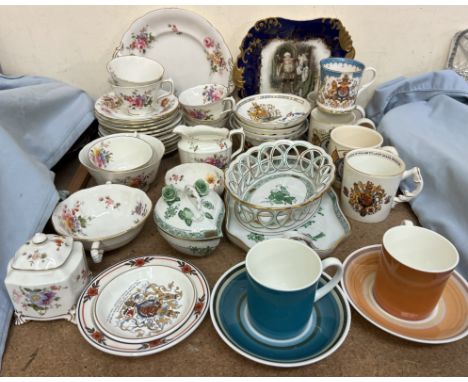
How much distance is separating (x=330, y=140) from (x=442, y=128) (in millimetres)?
240

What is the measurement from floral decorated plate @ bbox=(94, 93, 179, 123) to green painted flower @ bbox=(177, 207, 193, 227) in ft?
1.03

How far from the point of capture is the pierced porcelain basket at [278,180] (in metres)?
0.65

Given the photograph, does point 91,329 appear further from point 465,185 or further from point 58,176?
point 465,185

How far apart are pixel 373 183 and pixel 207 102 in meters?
0.42

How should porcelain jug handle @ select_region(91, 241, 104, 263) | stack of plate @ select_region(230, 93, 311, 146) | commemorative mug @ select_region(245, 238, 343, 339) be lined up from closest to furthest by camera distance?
commemorative mug @ select_region(245, 238, 343, 339) → porcelain jug handle @ select_region(91, 241, 104, 263) → stack of plate @ select_region(230, 93, 311, 146)

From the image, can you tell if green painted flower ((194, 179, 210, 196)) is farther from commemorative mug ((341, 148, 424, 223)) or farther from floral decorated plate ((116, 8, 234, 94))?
floral decorated plate ((116, 8, 234, 94))

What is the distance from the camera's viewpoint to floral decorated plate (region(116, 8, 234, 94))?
2.97 ft

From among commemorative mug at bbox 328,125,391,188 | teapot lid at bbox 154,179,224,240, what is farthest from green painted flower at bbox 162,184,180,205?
commemorative mug at bbox 328,125,391,188

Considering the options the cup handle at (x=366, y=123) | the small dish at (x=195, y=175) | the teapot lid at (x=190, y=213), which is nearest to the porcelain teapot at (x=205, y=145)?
the small dish at (x=195, y=175)

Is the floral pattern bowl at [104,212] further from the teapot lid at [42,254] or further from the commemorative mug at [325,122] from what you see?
the commemorative mug at [325,122]

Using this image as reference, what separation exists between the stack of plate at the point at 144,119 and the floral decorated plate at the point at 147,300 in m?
0.33

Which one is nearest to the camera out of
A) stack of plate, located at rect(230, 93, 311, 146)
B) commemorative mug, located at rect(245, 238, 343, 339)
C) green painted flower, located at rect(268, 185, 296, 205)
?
commemorative mug, located at rect(245, 238, 343, 339)

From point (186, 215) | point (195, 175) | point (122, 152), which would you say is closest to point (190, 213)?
point (186, 215)

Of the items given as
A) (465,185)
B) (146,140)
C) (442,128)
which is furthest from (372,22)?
(146,140)
